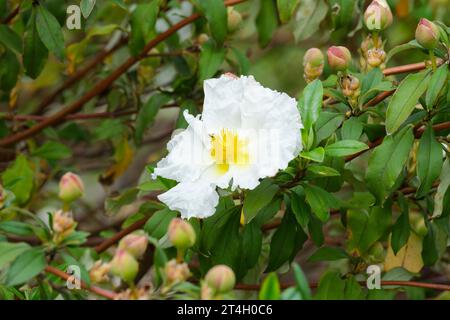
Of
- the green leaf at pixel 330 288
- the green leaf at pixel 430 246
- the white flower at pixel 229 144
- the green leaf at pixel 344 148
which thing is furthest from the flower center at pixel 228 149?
the green leaf at pixel 430 246

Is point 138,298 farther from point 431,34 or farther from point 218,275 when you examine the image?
point 431,34

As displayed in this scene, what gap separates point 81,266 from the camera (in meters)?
1.10

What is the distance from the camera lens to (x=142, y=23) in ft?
4.83

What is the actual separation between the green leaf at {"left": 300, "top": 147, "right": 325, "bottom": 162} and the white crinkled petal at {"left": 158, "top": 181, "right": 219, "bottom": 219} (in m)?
0.11

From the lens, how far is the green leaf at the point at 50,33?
1401 millimetres

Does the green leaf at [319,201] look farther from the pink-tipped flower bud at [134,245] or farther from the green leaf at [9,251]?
the green leaf at [9,251]

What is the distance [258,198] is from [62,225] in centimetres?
23

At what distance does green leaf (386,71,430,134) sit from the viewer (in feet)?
3.69

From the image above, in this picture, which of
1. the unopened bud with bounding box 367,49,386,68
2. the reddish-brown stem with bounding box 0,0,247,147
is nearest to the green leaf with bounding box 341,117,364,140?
the unopened bud with bounding box 367,49,386,68

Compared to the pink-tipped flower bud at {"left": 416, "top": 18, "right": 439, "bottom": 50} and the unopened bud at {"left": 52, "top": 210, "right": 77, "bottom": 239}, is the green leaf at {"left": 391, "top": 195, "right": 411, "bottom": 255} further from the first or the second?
the unopened bud at {"left": 52, "top": 210, "right": 77, "bottom": 239}

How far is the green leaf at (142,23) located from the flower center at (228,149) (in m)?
0.42
